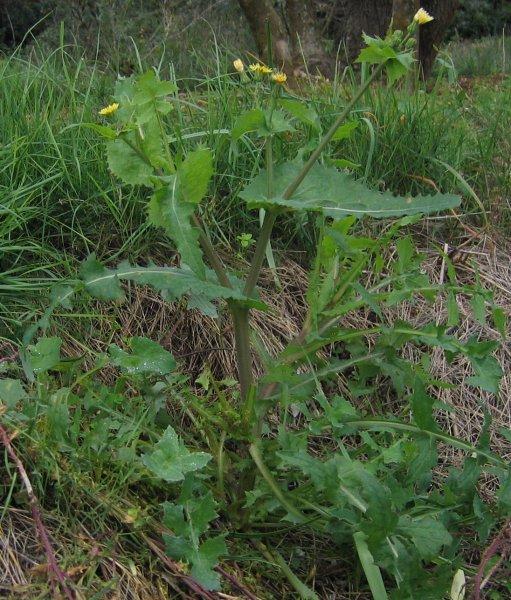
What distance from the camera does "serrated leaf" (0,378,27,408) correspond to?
5.14 ft

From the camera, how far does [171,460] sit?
152 centimetres

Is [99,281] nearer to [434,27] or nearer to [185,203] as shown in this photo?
[185,203]

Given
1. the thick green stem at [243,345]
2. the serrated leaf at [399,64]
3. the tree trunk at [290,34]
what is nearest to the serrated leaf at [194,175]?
the thick green stem at [243,345]

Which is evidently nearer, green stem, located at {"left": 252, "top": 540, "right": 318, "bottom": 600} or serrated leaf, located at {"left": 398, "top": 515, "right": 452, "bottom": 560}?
serrated leaf, located at {"left": 398, "top": 515, "right": 452, "bottom": 560}

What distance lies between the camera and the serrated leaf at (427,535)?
148 centimetres

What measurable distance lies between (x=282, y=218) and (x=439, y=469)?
2.82 feet

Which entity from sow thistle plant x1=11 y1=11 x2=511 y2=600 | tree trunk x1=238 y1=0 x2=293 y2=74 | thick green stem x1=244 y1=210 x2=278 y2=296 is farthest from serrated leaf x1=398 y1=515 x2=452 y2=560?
tree trunk x1=238 y1=0 x2=293 y2=74

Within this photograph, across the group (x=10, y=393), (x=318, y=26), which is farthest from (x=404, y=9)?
(x=10, y=393)

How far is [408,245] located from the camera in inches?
70.9

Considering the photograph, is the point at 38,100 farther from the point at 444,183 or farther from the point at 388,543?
the point at 388,543

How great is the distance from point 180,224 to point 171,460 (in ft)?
1.45

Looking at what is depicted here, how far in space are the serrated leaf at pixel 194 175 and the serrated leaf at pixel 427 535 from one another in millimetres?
733

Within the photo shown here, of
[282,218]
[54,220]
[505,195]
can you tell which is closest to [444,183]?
[505,195]

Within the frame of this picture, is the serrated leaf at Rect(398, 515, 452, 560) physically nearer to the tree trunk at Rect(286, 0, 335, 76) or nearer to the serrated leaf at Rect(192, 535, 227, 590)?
the serrated leaf at Rect(192, 535, 227, 590)
